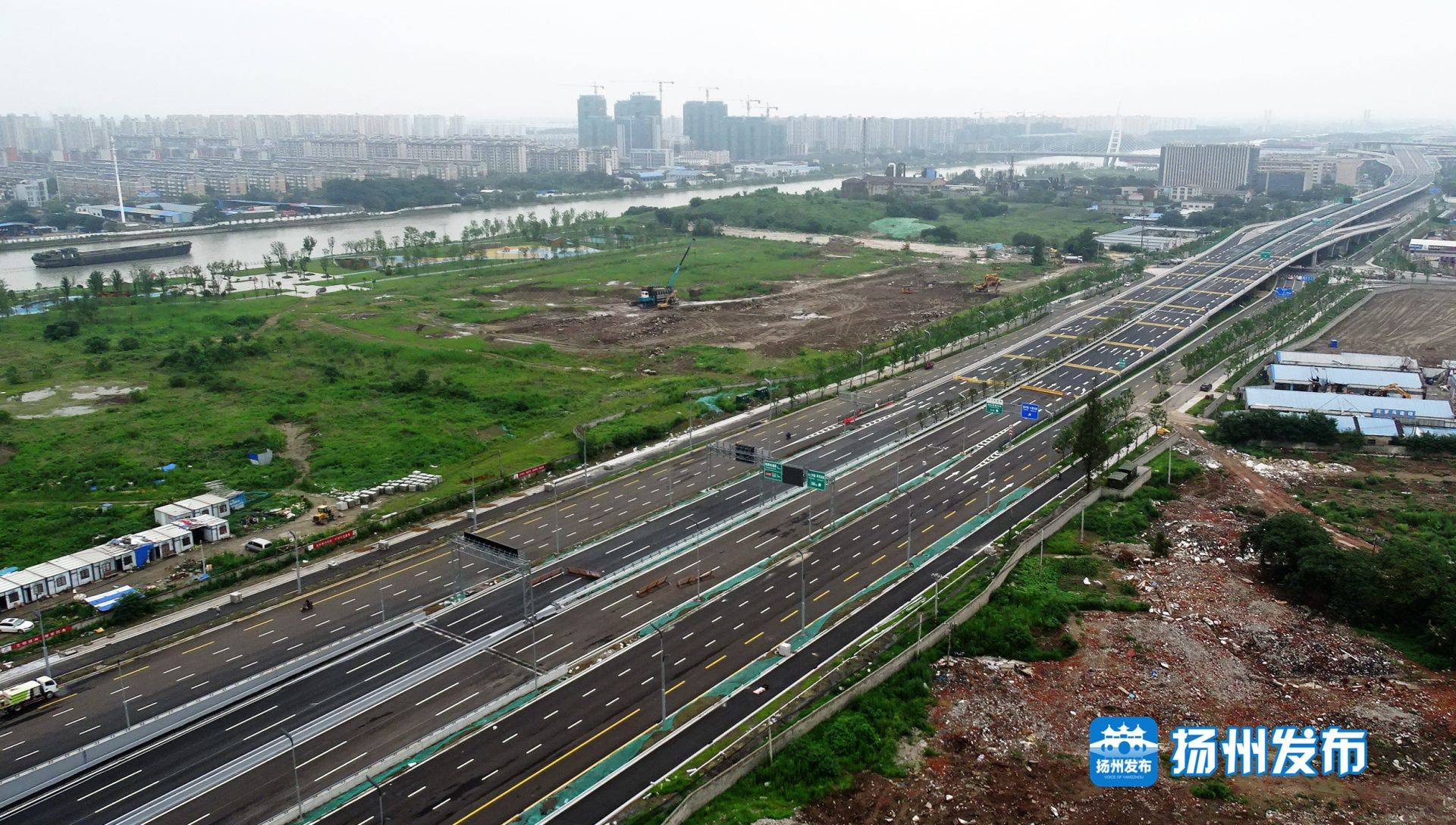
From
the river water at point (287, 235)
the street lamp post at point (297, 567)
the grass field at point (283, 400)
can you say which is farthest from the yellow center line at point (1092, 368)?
the river water at point (287, 235)

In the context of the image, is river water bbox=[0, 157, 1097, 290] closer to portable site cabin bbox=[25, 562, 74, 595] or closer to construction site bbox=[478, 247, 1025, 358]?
construction site bbox=[478, 247, 1025, 358]

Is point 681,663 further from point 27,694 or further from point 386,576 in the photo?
point 27,694

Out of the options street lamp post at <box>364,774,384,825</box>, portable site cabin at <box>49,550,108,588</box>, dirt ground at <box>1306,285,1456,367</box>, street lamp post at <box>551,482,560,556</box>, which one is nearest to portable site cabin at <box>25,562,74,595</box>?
portable site cabin at <box>49,550,108,588</box>

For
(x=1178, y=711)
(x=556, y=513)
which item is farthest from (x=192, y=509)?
(x=1178, y=711)

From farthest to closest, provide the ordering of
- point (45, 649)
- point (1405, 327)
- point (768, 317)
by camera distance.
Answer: point (768, 317) → point (1405, 327) → point (45, 649)

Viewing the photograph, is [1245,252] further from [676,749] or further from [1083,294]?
[676,749]

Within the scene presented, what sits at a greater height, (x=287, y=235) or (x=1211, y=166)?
(x=1211, y=166)

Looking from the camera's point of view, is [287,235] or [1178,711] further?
[287,235]

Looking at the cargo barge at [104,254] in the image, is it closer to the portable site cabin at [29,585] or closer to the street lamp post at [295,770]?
the portable site cabin at [29,585]
